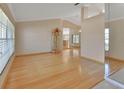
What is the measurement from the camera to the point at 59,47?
9.27 m

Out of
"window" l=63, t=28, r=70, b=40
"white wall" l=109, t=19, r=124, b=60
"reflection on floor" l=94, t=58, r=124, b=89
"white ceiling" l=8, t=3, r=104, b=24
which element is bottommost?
"reflection on floor" l=94, t=58, r=124, b=89

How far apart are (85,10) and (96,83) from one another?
14.1 ft

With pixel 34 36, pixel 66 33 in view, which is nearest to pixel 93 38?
pixel 34 36

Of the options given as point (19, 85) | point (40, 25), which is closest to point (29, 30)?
point (40, 25)

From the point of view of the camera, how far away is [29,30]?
25.5ft

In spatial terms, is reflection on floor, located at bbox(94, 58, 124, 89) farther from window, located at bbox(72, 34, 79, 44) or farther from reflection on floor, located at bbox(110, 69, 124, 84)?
window, located at bbox(72, 34, 79, 44)

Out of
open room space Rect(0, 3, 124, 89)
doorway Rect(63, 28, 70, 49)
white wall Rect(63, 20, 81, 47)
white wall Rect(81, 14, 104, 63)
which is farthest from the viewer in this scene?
doorway Rect(63, 28, 70, 49)

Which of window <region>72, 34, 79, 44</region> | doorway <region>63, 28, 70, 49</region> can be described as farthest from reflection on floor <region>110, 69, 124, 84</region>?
window <region>72, 34, 79, 44</region>

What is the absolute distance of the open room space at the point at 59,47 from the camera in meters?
2.72

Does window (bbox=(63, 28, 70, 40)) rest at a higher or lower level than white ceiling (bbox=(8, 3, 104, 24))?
lower

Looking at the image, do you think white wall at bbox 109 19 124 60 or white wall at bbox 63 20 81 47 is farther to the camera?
white wall at bbox 63 20 81 47

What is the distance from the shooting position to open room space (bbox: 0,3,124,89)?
2725 mm

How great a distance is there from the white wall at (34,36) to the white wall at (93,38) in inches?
125

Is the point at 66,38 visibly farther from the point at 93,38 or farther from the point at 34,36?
the point at 93,38
